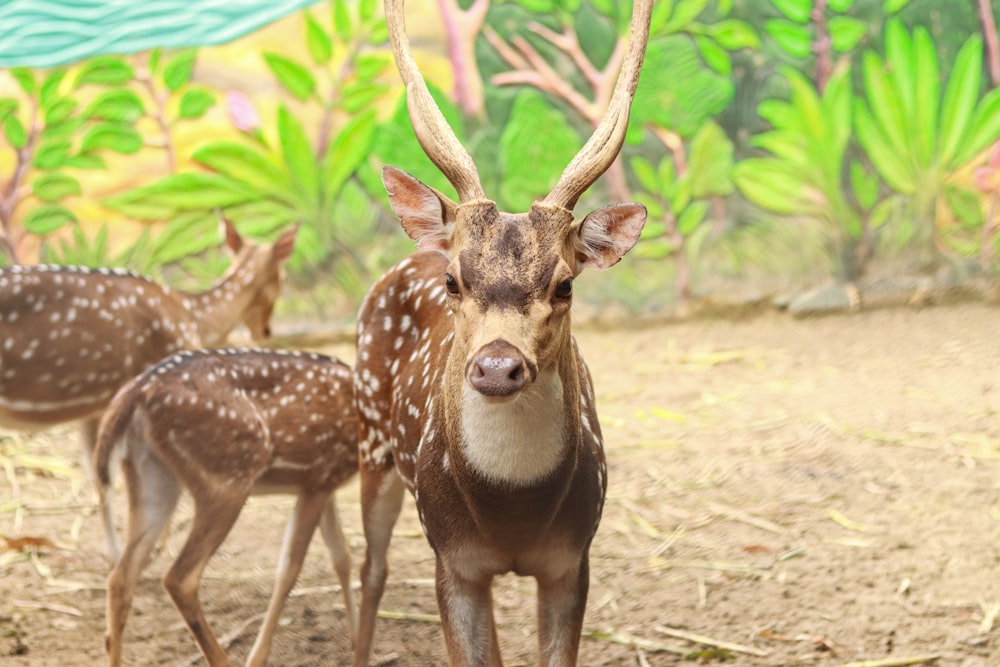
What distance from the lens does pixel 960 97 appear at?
25.8 ft

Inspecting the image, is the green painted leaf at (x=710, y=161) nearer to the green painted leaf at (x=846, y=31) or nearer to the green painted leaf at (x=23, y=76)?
the green painted leaf at (x=846, y=31)

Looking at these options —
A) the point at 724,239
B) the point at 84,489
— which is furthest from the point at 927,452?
the point at 84,489

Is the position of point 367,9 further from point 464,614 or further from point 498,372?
point 498,372

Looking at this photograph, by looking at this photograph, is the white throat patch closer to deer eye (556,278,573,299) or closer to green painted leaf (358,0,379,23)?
deer eye (556,278,573,299)

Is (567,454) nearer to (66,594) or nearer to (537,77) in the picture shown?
(66,594)

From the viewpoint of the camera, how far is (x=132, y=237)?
313 inches

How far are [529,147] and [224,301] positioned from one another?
307 cm

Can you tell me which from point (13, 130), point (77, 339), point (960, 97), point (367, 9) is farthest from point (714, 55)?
point (77, 339)

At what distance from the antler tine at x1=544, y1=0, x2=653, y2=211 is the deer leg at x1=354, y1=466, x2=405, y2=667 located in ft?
4.31

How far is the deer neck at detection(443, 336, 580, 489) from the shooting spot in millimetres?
2684

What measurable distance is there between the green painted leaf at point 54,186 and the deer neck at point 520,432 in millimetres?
5895

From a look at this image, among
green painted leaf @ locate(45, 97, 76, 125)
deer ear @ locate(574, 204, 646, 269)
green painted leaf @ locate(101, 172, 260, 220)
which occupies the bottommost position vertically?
green painted leaf @ locate(101, 172, 260, 220)

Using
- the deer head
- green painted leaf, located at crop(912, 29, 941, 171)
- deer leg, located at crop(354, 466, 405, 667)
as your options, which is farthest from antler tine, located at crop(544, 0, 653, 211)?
green painted leaf, located at crop(912, 29, 941, 171)

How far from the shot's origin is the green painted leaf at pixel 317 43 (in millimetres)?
8031
